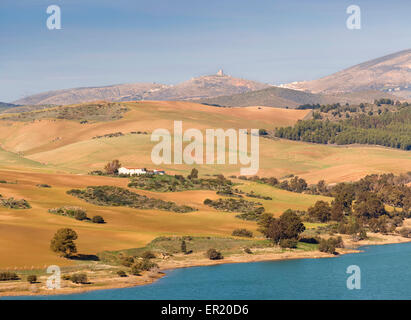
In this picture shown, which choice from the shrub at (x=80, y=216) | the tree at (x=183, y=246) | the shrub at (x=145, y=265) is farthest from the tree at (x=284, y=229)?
the shrub at (x=80, y=216)

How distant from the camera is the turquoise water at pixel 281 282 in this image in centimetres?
6925

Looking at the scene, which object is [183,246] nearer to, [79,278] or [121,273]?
[121,273]

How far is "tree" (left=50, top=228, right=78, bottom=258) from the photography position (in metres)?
80.0

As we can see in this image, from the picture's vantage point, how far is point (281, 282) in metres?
76.8

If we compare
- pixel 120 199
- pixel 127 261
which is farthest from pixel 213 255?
pixel 120 199

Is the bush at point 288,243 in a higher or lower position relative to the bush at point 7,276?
lower

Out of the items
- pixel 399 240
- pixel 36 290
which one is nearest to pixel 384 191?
pixel 399 240

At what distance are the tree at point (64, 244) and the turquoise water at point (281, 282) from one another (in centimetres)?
1154

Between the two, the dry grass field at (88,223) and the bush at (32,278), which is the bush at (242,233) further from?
the bush at (32,278)

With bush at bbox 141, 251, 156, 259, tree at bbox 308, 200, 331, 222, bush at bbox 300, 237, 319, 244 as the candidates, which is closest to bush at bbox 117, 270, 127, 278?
bush at bbox 141, 251, 156, 259

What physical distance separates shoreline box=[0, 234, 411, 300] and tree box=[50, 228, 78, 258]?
19.4ft

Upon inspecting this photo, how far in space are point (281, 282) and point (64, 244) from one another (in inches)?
986

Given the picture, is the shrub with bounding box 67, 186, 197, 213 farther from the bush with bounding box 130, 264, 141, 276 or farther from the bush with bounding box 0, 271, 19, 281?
the bush with bounding box 0, 271, 19, 281
